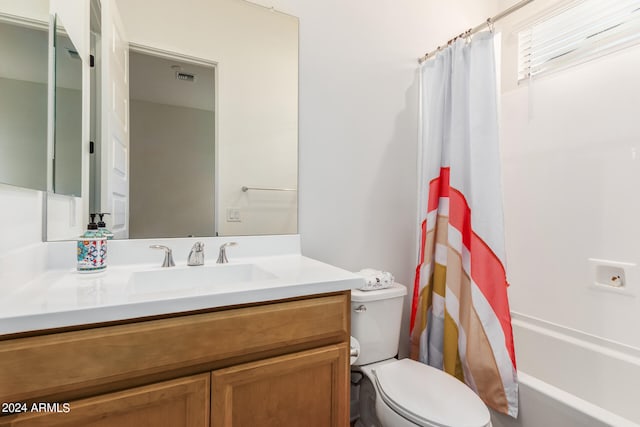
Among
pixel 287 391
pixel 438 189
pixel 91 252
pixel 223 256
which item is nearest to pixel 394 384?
pixel 287 391

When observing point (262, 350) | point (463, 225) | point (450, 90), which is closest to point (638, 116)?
point (450, 90)

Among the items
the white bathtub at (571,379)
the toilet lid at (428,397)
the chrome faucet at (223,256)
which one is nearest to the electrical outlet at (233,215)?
the chrome faucet at (223,256)

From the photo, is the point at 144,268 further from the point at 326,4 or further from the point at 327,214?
the point at 326,4

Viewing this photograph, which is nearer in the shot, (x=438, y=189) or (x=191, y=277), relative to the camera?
(x=191, y=277)

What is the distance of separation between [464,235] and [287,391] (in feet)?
3.45

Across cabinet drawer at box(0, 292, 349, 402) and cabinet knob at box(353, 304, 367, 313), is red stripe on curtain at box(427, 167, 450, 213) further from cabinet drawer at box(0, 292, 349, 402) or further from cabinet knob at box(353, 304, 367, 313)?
cabinet drawer at box(0, 292, 349, 402)

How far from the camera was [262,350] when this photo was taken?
833 millimetres

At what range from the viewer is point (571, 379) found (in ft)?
5.03

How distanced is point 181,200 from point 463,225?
1.27 m

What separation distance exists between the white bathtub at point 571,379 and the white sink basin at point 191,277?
1121 mm

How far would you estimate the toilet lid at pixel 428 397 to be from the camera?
101 centimetres

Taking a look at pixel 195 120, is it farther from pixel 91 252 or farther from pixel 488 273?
pixel 488 273

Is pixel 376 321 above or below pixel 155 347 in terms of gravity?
below

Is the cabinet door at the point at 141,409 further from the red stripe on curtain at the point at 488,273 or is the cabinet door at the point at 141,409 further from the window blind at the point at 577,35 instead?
the window blind at the point at 577,35
